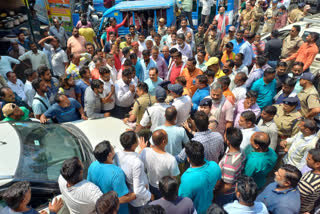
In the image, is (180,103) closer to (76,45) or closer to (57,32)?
(76,45)

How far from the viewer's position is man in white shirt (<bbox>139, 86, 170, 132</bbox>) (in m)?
3.99

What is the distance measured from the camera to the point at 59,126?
Result: 13.6 feet

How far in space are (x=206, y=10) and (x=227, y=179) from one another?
371 inches

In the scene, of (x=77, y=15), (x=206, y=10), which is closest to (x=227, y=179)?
(x=206, y=10)

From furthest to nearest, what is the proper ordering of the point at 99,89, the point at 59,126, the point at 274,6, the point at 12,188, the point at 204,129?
the point at 274,6 → the point at 99,89 → the point at 59,126 → the point at 204,129 → the point at 12,188

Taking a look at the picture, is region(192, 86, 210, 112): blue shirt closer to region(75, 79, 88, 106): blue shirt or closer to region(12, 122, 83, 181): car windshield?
region(12, 122, 83, 181): car windshield

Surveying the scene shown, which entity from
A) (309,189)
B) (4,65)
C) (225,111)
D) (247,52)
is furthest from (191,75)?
(4,65)

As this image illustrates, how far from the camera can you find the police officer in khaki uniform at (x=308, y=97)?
14.3 feet

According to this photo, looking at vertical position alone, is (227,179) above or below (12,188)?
below

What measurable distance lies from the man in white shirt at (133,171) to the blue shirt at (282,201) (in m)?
1.34

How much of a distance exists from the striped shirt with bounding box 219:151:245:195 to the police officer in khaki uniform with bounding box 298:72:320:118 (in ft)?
6.88

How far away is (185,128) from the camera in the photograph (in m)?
4.31

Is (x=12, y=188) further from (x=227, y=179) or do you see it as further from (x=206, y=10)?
(x=206, y=10)

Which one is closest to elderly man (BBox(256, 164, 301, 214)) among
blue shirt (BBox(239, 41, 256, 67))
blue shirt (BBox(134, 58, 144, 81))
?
blue shirt (BBox(134, 58, 144, 81))
